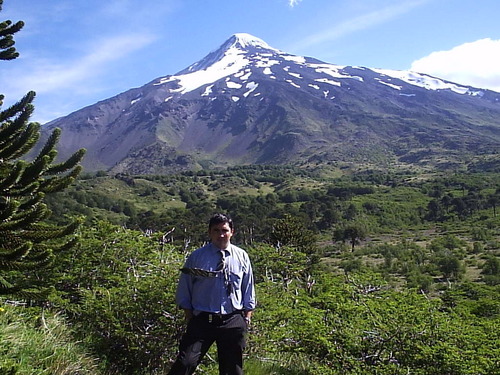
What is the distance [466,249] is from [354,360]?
55.8 metres

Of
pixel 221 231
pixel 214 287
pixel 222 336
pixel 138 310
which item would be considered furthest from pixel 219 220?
pixel 138 310

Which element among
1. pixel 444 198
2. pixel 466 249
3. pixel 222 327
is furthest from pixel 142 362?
pixel 444 198

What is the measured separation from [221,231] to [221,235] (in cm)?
4

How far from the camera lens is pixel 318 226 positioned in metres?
83.4

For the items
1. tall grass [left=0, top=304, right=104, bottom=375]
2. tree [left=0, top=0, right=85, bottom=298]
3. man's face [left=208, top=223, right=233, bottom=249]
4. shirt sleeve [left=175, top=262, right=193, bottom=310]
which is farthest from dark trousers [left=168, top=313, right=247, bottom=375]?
tree [left=0, top=0, right=85, bottom=298]

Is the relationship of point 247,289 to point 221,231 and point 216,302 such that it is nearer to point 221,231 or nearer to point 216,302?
point 216,302

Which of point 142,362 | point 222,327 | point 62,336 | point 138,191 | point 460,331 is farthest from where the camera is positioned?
point 138,191

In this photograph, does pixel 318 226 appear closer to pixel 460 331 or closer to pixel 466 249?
pixel 466 249

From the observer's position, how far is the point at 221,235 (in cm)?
430

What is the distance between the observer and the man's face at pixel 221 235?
14.1 ft

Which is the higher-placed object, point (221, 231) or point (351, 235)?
point (221, 231)

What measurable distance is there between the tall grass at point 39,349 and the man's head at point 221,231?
1759 mm

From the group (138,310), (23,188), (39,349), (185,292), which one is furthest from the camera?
(138,310)

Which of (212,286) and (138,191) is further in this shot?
(138,191)
